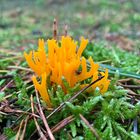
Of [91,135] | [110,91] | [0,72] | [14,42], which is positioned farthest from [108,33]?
Answer: [91,135]

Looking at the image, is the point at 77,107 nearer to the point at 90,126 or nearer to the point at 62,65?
the point at 90,126

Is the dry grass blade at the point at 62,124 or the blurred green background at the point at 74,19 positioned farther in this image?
the blurred green background at the point at 74,19

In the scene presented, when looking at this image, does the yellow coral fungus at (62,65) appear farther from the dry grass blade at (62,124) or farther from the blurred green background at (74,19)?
the blurred green background at (74,19)

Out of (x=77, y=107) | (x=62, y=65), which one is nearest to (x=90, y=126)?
Result: (x=77, y=107)

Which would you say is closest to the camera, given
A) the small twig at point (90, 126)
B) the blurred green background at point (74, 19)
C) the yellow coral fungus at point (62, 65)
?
the small twig at point (90, 126)

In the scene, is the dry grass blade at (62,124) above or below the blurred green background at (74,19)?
below

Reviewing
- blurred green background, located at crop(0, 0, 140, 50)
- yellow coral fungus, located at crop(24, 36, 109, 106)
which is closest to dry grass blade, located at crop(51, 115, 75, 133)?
yellow coral fungus, located at crop(24, 36, 109, 106)

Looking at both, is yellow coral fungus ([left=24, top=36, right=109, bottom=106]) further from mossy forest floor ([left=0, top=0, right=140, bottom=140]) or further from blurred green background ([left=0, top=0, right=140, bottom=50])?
blurred green background ([left=0, top=0, right=140, bottom=50])

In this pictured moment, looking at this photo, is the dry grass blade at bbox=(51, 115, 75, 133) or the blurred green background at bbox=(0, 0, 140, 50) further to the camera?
the blurred green background at bbox=(0, 0, 140, 50)

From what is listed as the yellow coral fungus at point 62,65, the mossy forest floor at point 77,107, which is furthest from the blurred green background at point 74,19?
the yellow coral fungus at point 62,65

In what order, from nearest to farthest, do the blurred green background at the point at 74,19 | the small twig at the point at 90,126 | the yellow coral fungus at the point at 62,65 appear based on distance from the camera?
the small twig at the point at 90,126, the yellow coral fungus at the point at 62,65, the blurred green background at the point at 74,19

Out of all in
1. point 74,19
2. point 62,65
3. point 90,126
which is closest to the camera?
point 90,126

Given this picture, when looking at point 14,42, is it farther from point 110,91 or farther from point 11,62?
point 110,91

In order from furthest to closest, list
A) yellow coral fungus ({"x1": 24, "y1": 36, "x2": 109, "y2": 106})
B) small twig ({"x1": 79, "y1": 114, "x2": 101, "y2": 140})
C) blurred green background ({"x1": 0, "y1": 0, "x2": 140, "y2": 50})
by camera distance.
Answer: blurred green background ({"x1": 0, "y1": 0, "x2": 140, "y2": 50}), yellow coral fungus ({"x1": 24, "y1": 36, "x2": 109, "y2": 106}), small twig ({"x1": 79, "y1": 114, "x2": 101, "y2": 140})
